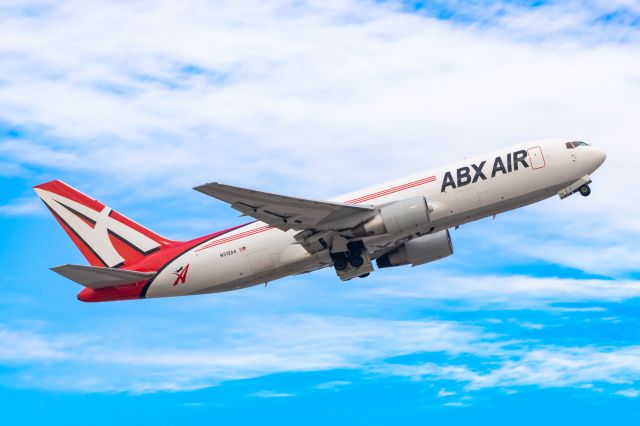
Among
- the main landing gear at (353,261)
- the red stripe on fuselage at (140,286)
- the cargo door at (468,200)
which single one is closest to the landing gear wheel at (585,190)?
the cargo door at (468,200)

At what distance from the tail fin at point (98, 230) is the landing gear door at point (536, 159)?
1843cm

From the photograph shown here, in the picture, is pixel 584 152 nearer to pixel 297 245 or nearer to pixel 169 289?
pixel 297 245

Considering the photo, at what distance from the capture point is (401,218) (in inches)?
1746

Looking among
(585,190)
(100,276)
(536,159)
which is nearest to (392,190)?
(536,159)

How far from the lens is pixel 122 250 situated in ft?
165

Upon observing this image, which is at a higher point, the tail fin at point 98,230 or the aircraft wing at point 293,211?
the tail fin at point 98,230

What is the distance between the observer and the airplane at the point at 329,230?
4500cm

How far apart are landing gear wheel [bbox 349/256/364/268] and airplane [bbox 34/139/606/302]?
0.04 metres

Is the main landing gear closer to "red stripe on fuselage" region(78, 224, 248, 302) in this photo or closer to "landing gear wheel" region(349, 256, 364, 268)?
"landing gear wheel" region(349, 256, 364, 268)

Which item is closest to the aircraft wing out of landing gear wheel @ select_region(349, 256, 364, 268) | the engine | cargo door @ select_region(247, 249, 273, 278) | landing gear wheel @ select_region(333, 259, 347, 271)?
cargo door @ select_region(247, 249, 273, 278)

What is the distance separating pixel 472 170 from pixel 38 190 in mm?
23767

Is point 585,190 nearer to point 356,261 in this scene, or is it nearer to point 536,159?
point 536,159

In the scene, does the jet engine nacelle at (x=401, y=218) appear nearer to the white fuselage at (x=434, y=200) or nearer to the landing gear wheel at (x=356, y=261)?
the white fuselage at (x=434, y=200)

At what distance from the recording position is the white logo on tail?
50.3 m
